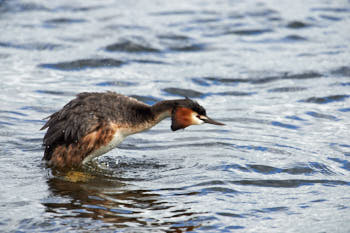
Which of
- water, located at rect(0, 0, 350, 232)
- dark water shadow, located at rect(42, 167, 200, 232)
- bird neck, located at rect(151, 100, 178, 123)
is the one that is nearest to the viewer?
dark water shadow, located at rect(42, 167, 200, 232)

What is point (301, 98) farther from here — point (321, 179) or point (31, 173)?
point (31, 173)

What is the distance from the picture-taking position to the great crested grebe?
24.1 feet

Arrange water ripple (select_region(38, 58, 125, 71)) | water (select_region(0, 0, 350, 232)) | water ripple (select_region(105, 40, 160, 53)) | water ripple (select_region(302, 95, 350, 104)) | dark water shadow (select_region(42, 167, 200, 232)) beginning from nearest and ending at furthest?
1. dark water shadow (select_region(42, 167, 200, 232))
2. water (select_region(0, 0, 350, 232))
3. water ripple (select_region(302, 95, 350, 104))
4. water ripple (select_region(38, 58, 125, 71))
5. water ripple (select_region(105, 40, 160, 53))

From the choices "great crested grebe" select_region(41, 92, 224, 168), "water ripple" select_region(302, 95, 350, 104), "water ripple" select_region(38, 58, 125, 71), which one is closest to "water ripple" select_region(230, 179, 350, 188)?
"great crested grebe" select_region(41, 92, 224, 168)

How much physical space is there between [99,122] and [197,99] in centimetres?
425

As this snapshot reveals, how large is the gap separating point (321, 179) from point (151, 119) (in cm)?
213

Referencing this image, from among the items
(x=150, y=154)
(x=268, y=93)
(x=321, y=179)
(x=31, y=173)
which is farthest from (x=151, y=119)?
(x=268, y=93)

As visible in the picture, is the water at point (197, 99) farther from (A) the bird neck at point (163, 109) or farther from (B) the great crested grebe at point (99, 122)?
(A) the bird neck at point (163, 109)

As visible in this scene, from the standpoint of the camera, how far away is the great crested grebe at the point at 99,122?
7.34 m

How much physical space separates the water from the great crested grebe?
305 mm

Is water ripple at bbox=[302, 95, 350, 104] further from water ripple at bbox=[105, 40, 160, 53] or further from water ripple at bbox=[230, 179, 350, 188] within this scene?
water ripple at bbox=[105, 40, 160, 53]

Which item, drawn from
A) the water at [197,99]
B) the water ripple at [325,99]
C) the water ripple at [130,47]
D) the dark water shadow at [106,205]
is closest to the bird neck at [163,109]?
the water at [197,99]

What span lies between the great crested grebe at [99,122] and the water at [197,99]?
0.31 m

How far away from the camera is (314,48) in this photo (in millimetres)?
14484
